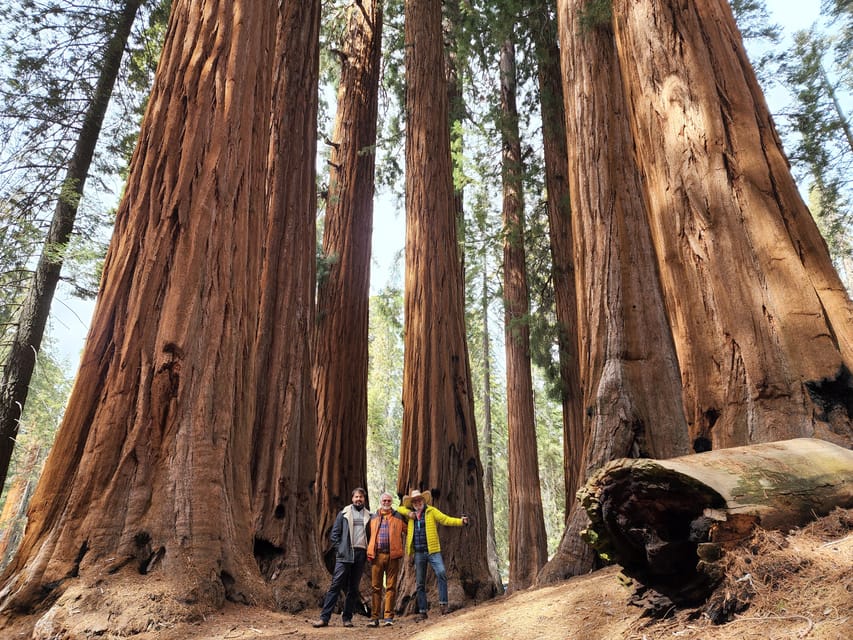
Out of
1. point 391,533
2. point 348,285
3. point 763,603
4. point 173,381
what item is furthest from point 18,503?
point 763,603

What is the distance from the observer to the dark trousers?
518 centimetres

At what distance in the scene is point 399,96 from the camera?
13.4 meters

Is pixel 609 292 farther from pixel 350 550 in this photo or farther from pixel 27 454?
pixel 27 454

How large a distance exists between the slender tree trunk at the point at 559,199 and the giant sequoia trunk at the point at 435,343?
183 centimetres

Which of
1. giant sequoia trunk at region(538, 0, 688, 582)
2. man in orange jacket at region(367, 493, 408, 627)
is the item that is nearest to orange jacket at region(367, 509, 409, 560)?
man in orange jacket at region(367, 493, 408, 627)

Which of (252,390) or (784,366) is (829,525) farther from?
(252,390)

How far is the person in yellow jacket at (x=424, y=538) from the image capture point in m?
6.46

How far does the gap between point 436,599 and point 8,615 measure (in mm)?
4652

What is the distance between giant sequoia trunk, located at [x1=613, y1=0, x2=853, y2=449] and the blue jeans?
418cm

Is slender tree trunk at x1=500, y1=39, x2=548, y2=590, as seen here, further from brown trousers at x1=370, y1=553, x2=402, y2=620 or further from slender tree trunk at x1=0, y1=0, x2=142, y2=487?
slender tree trunk at x1=0, y1=0, x2=142, y2=487

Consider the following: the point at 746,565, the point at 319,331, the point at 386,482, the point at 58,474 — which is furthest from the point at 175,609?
the point at 386,482

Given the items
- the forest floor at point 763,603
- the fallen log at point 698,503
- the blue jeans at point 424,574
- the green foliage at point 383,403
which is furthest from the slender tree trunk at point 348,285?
the green foliage at point 383,403

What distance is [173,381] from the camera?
400 cm

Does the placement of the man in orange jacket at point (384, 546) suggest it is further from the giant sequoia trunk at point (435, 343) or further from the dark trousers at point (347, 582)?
the giant sequoia trunk at point (435, 343)
